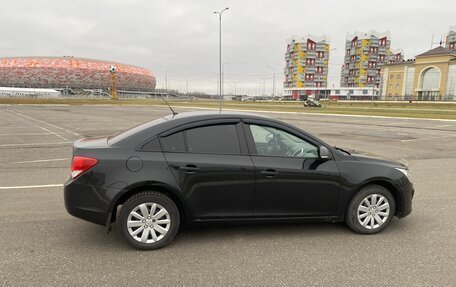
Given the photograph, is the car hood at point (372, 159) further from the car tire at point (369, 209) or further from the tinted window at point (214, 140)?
the tinted window at point (214, 140)

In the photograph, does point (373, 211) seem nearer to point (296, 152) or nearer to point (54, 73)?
point (296, 152)

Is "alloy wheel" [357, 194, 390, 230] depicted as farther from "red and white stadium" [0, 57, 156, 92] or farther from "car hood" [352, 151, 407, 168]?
"red and white stadium" [0, 57, 156, 92]

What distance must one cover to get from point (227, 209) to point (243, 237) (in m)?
0.47

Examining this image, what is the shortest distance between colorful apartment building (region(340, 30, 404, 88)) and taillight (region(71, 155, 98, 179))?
14201cm

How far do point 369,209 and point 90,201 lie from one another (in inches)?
125

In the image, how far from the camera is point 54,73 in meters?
125

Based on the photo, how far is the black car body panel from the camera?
3.61 meters

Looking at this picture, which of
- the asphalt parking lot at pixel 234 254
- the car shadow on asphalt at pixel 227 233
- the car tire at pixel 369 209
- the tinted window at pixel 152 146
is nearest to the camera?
the asphalt parking lot at pixel 234 254

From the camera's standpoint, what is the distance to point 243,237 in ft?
13.3

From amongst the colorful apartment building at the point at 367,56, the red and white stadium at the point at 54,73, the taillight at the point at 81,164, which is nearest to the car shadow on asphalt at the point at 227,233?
the taillight at the point at 81,164

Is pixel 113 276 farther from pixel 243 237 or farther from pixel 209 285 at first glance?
pixel 243 237

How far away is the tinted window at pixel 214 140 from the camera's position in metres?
3.81

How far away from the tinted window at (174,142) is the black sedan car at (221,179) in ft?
0.04

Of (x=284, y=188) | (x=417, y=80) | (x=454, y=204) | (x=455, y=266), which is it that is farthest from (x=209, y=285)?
(x=417, y=80)
